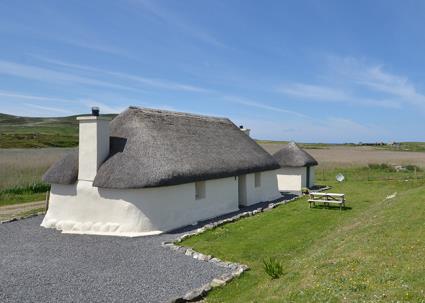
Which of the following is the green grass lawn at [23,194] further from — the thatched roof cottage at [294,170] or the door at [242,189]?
the thatched roof cottage at [294,170]

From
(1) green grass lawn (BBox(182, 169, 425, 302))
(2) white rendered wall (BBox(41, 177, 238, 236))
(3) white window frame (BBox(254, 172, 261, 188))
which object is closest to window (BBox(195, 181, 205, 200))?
(2) white rendered wall (BBox(41, 177, 238, 236))

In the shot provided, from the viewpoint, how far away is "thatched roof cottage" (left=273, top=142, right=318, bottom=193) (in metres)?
29.0

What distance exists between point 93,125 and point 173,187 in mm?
4084

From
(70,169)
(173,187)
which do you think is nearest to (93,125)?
(70,169)

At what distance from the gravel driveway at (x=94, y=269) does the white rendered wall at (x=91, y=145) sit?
2.68 m

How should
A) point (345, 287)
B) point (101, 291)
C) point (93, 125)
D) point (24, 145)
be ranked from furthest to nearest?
1. point (24, 145)
2. point (93, 125)
3. point (101, 291)
4. point (345, 287)

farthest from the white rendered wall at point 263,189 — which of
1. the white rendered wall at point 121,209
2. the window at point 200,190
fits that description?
the white rendered wall at point 121,209

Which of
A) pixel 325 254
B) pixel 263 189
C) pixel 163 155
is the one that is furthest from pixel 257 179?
pixel 325 254

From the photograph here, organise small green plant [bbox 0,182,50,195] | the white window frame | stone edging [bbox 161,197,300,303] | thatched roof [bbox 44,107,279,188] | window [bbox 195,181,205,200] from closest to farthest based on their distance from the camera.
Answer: stone edging [bbox 161,197,300,303] → thatched roof [bbox 44,107,279,188] → window [bbox 195,181,205,200] → the white window frame → small green plant [bbox 0,182,50,195]

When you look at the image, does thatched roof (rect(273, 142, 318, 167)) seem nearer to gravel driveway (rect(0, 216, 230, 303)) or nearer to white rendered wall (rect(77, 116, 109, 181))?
gravel driveway (rect(0, 216, 230, 303))

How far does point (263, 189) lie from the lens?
2397cm

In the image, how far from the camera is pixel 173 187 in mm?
16406

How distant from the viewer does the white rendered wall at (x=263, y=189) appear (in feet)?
73.5

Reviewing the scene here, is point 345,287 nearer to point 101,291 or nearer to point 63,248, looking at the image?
point 101,291
